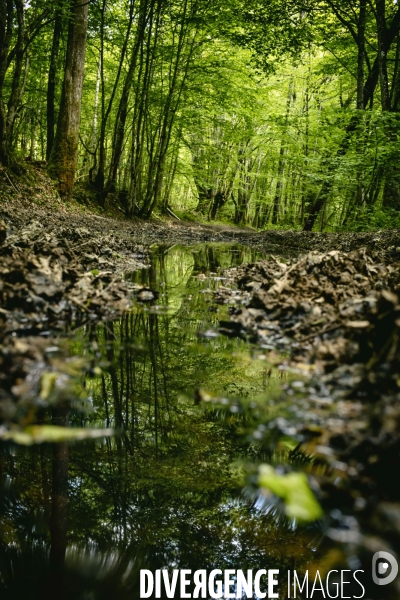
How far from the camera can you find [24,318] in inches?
92.4

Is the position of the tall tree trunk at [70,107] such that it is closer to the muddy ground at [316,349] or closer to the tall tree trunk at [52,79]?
the tall tree trunk at [52,79]

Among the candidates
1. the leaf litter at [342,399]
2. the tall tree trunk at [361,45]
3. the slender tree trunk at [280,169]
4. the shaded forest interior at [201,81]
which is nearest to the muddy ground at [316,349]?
the leaf litter at [342,399]

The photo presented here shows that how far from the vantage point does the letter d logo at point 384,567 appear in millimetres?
888

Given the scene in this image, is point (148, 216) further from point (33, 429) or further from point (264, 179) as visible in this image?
point (264, 179)

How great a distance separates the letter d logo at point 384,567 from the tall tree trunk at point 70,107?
11.2 metres

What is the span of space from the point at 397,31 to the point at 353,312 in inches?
497

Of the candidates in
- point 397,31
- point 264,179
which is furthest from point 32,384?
point 264,179

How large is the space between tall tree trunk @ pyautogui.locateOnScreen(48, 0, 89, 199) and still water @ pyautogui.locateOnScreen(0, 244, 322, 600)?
10050 mm

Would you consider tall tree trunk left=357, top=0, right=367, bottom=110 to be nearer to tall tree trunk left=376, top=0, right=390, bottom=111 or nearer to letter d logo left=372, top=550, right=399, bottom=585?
tall tree trunk left=376, top=0, right=390, bottom=111

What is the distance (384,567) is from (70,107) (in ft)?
39.8

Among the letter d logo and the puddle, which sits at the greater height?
the letter d logo

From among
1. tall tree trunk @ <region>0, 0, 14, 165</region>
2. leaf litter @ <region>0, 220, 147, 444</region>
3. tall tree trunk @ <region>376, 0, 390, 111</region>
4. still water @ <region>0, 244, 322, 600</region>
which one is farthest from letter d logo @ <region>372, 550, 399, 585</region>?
tall tree trunk @ <region>376, 0, 390, 111</region>

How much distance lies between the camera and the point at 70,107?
1109 cm

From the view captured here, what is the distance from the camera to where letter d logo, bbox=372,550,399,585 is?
35.0 inches
